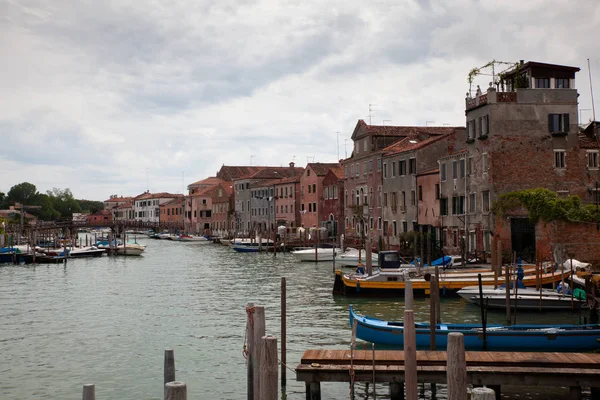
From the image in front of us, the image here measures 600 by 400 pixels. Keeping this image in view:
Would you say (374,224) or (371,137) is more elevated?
(371,137)

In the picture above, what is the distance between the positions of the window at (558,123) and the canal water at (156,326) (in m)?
12.4

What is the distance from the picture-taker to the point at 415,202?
1775 inches

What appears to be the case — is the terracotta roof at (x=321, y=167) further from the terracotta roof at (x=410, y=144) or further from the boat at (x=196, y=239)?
the boat at (x=196, y=239)

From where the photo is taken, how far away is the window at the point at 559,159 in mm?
33469

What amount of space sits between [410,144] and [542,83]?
15.5 metres

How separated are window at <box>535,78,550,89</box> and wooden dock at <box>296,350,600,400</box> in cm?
2401

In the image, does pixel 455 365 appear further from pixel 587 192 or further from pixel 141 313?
pixel 587 192

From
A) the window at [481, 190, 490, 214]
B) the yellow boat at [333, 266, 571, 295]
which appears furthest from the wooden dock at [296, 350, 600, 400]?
the window at [481, 190, 490, 214]

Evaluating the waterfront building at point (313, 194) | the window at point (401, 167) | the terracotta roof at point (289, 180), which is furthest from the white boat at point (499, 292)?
the terracotta roof at point (289, 180)

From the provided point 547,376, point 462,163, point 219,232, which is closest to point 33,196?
point 219,232

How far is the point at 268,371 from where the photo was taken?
8188mm

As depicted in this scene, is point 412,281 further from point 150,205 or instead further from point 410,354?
point 150,205

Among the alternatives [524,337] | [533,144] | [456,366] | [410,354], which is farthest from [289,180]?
[456,366]

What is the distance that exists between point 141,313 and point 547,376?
16662 millimetres
